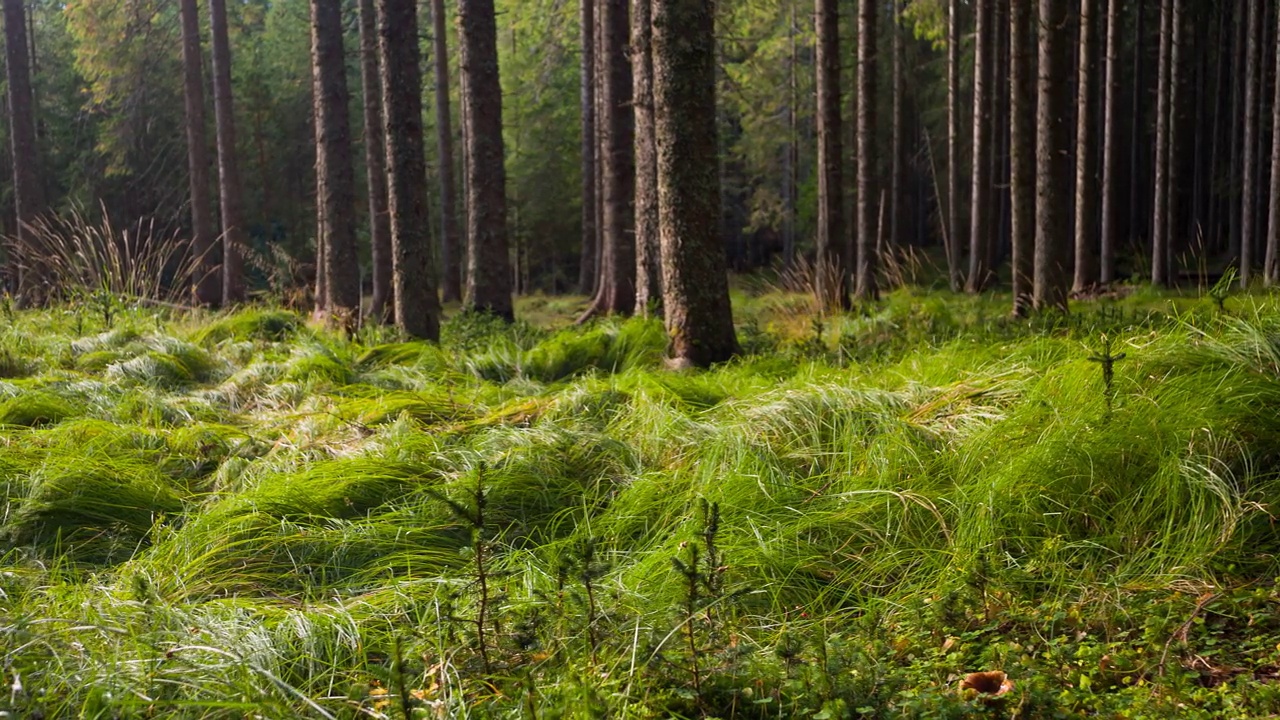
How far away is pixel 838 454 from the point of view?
4160 millimetres

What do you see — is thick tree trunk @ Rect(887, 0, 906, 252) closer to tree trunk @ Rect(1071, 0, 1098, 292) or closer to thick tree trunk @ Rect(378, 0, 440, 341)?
tree trunk @ Rect(1071, 0, 1098, 292)

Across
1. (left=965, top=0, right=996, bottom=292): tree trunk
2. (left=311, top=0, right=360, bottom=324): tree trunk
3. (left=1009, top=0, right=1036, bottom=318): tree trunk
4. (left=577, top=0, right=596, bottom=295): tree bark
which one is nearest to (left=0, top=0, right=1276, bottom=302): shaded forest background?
(left=577, top=0, right=596, bottom=295): tree bark

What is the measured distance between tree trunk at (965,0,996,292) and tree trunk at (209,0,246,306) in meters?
11.7

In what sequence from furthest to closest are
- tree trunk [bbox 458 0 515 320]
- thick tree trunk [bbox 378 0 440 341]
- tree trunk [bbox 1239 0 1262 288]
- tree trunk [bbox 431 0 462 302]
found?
tree trunk [bbox 431 0 462 302]
tree trunk [bbox 1239 0 1262 288]
tree trunk [bbox 458 0 515 320]
thick tree trunk [bbox 378 0 440 341]

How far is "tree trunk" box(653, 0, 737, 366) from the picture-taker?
7.00 meters

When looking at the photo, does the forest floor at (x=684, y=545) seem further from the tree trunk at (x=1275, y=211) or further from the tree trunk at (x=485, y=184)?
the tree trunk at (x=1275, y=211)

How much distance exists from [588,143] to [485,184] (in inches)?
375

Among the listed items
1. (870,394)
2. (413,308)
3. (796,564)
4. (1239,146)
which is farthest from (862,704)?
(1239,146)

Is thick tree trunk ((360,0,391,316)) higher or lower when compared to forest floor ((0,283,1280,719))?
higher

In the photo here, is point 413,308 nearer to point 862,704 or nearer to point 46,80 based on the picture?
point 862,704

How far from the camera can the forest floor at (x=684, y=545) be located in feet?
8.66

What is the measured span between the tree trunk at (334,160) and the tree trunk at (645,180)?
3.43 m

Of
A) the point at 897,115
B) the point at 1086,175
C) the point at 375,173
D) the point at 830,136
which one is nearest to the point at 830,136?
the point at 830,136

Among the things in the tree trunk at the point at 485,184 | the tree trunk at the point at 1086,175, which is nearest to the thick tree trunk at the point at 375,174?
the tree trunk at the point at 485,184
